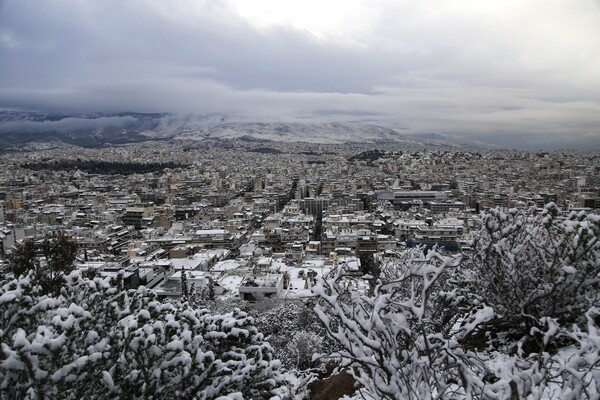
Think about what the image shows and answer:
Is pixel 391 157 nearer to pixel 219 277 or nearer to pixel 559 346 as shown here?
pixel 219 277

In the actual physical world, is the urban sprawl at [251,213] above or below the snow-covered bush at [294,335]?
below

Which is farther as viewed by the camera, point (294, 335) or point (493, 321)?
point (294, 335)

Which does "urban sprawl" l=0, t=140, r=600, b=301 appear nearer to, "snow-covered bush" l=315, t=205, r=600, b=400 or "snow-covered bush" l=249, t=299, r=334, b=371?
"snow-covered bush" l=315, t=205, r=600, b=400

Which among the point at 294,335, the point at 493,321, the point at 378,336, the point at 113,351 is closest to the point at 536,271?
the point at 493,321

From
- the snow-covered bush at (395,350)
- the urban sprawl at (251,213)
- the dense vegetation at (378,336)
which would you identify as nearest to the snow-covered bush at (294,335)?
the urban sprawl at (251,213)

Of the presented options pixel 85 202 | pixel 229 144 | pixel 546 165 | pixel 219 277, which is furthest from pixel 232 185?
pixel 229 144

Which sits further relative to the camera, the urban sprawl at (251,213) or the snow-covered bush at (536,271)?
the urban sprawl at (251,213)

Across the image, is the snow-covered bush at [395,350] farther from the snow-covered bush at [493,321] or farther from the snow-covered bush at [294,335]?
the snow-covered bush at [294,335]

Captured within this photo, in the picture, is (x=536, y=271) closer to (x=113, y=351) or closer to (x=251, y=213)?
(x=113, y=351)

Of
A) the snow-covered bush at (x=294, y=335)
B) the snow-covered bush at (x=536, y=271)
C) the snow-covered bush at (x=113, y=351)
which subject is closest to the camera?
the snow-covered bush at (x=113, y=351)
